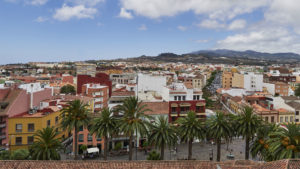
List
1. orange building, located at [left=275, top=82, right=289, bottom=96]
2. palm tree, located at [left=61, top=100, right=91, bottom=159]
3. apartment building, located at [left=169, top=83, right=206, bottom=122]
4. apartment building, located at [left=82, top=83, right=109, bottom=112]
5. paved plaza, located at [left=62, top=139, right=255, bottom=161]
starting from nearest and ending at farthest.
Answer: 1. palm tree, located at [left=61, top=100, right=91, bottom=159]
2. paved plaza, located at [left=62, top=139, right=255, bottom=161]
3. apartment building, located at [left=169, top=83, right=206, bottom=122]
4. apartment building, located at [left=82, top=83, right=109, bottom=112]
5. orange building, located at [left=275, top=82, right=289, bottom=96]

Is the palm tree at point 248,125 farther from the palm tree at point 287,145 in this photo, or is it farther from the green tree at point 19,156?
the green tree at point 19,156

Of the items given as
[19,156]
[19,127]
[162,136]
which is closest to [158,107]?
[162,136]

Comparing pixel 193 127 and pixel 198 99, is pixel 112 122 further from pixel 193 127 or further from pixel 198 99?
pixel 198 99

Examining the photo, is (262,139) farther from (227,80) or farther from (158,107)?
(227,80)

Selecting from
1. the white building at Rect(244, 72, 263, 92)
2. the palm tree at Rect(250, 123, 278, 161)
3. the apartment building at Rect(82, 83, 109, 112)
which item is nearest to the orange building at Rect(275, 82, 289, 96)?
the white building at Rect(244, 72, 263, 92)

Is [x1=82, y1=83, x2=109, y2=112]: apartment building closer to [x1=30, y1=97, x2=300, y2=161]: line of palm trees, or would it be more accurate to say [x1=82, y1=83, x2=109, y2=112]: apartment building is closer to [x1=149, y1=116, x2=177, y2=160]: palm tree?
[x1=30, y1=97, x2=300, y2=161]: line of palm trees

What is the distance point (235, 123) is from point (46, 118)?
36103 millimetres

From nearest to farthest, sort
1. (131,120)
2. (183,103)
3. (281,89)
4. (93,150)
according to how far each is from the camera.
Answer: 1. (131,120)
2. (93,150)
3. (183,103)
4. (281,89)

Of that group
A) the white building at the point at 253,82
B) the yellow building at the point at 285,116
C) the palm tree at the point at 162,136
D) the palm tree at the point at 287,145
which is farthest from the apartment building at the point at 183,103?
the white building at the point at 253,82

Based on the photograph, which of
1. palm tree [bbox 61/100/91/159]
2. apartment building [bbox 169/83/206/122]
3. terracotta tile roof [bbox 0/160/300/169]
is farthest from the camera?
apartment building [bbox 169/83/206/122]

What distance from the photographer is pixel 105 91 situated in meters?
72.8

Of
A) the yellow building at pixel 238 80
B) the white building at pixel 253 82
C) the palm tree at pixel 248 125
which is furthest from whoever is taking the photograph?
the yellow building at pixel 238 80

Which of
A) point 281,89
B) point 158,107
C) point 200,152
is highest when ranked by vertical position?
point 281,89

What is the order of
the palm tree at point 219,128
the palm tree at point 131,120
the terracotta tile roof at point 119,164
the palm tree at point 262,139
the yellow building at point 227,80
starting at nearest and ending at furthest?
the terracotta tile roof at point 119,164
the palm tree at point 131,120
the palm tree at point 262,139
the palm tree at point 219,128
the yellow building at point 227,80
